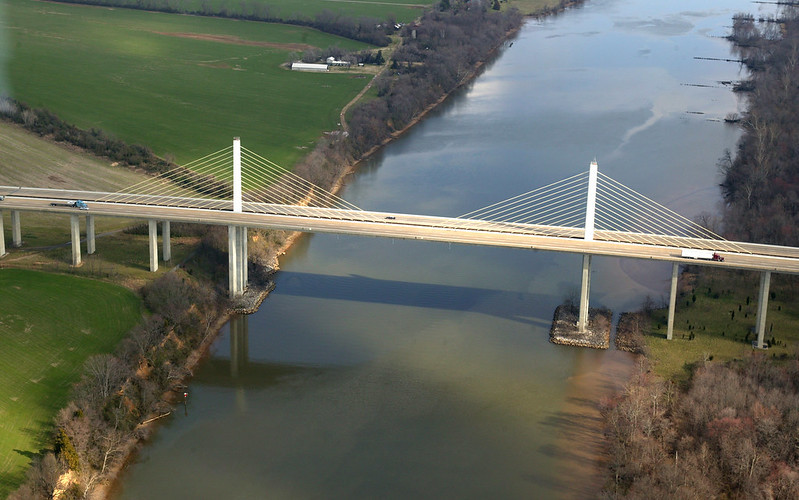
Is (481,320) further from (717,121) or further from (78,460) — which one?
(717,121)

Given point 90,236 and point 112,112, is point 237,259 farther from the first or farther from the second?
point 112,112

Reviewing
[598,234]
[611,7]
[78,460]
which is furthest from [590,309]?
[611,7]

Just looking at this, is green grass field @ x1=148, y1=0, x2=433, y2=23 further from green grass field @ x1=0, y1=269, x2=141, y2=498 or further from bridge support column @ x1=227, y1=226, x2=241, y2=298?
green grass field @ x1=0, y1=269, x2=141, y2=498

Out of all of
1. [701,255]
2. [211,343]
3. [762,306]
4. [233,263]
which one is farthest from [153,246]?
[762,306]

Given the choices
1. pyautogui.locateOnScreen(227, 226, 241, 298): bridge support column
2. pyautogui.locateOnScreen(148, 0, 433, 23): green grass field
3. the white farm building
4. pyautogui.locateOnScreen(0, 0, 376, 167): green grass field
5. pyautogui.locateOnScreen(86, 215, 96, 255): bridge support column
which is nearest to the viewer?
pyautogui.locateOnScreen(227, 226, 241, 298): bridge support column

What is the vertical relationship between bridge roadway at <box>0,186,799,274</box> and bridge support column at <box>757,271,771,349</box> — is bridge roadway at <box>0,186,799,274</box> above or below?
above

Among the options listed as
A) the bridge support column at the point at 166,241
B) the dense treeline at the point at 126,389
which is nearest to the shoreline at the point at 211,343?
the dense treeline at the point at 126,389

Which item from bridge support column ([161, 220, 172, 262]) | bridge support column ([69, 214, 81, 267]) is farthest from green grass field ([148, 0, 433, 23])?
bridge support column ([69, 214, 81, 267])
